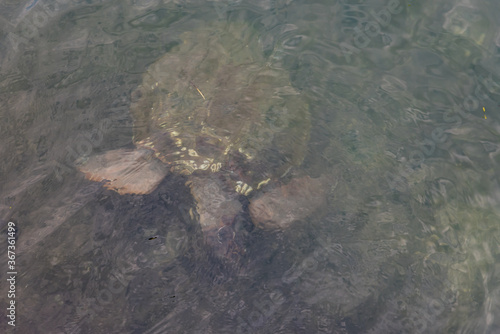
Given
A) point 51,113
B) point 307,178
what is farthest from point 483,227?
point 51,113

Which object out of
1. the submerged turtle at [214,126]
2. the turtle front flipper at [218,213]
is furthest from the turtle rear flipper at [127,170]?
the turtle front flipper at [218,213]

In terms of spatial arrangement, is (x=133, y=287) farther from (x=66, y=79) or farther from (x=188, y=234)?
(x=66, y=79)

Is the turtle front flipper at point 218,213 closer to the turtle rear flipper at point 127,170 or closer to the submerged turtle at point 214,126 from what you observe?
the submerged turtle at point 214,126

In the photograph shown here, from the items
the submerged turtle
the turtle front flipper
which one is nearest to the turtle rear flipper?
the submerged turtle

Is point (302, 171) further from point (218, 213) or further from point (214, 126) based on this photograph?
point (214, 126)

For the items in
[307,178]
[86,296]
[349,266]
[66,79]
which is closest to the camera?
[86,296]

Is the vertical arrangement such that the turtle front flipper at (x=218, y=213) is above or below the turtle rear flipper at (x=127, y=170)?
below

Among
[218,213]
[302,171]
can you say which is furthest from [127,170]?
[302,171]

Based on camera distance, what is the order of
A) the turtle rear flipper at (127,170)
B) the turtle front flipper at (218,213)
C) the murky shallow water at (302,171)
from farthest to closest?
the turtle rear flipper at (127,170), the turtle front flipper at (218,213), the murky shallow water at (302,171)
